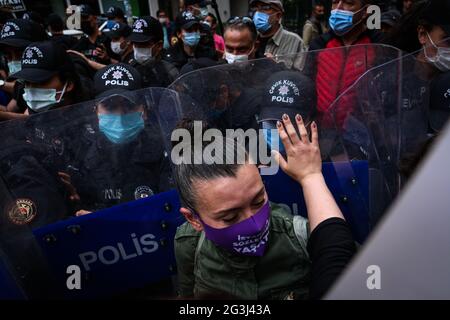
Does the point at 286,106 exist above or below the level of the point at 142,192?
above

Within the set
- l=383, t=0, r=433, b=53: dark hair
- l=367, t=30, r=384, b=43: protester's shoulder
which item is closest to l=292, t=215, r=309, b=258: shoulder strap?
l=383, t=0, r=433, b=53: dark hair

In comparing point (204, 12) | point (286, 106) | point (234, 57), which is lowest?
point (204, 12)

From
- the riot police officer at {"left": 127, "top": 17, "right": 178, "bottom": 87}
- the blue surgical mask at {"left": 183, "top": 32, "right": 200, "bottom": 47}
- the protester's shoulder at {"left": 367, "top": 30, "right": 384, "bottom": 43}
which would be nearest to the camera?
the protester's shoulder at {"left": 367, "top": 30, "right": 384, "bottom": 43}

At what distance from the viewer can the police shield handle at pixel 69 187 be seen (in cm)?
171

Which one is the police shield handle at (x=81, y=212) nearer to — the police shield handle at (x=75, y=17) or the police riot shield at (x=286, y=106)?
the police riot shield at (x=286, y=106)

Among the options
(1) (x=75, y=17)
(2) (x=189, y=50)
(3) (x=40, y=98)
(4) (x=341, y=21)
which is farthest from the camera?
(1) (x=75, y=17)

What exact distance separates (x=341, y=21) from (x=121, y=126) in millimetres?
1835

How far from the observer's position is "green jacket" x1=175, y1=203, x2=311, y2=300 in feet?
4.21

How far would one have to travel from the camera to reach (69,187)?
1.72 metres

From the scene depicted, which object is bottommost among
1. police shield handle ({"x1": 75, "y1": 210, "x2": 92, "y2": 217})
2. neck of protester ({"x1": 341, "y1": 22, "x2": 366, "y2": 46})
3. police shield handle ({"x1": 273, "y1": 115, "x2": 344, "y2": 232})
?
police shield handle ({"x1": 75, "y1": 210, "x2": 92, "y2": 217})


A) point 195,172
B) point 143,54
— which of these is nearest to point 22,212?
point 195,172

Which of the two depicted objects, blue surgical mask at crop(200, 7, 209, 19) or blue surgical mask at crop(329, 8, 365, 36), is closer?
blue surgical mask at crop(329, 8, 365, 36)

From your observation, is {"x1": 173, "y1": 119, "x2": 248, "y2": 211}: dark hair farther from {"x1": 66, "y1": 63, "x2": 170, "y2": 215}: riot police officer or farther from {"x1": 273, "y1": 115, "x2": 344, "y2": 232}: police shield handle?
{"x1": 66, "y1": 63, "x2": 170, "y2": 215}: riot police officer
